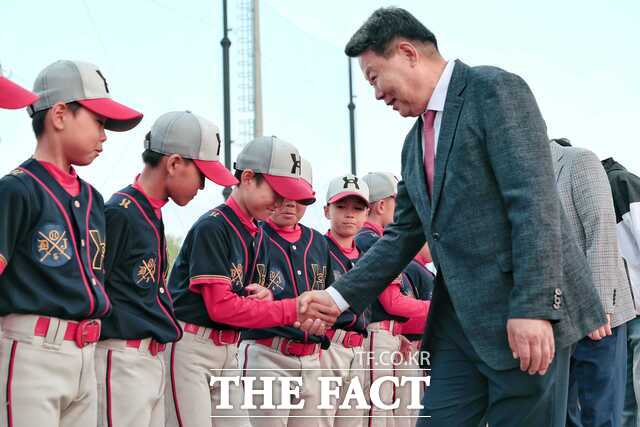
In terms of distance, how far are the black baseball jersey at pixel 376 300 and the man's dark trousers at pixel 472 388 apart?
3038mm

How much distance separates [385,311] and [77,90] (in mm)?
3352

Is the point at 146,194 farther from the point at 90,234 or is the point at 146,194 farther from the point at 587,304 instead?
the point at 587,304

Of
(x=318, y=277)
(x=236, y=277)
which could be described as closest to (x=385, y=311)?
(x=318, y=277)

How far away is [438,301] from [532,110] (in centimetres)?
78

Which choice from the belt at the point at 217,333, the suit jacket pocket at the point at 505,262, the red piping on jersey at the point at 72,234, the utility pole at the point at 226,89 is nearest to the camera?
the suit jacket pocket at the point at 505,262

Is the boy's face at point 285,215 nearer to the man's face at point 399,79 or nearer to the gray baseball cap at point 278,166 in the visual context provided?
the gray baseball cap at point 278,166

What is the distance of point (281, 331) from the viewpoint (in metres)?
4.70

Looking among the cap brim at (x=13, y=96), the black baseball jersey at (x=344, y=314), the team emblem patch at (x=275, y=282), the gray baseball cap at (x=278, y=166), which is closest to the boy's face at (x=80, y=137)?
the cap brim at (x=13, y=96)

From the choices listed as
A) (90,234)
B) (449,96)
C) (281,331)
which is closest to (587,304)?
(449,96)

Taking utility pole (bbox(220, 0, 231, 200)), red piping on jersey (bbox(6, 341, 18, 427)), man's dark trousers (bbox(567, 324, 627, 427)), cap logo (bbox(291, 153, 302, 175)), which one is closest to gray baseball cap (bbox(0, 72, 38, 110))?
red piping on jersey (bbox(6, 341, 18, 427))

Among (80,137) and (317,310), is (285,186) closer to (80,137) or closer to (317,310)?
(317,310)

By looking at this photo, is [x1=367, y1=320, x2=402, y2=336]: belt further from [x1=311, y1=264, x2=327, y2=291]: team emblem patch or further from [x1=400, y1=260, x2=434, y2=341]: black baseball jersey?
[x1=311, y1=264, x2=327, y2=291]: team emblem patch

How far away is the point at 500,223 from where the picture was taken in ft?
8.91

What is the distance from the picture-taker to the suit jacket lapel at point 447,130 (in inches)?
112
